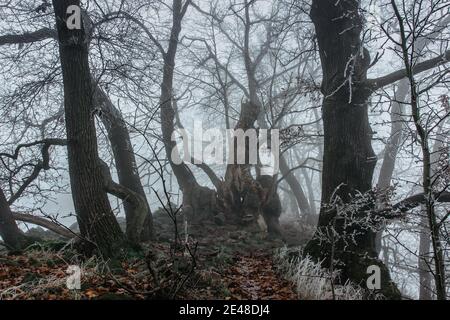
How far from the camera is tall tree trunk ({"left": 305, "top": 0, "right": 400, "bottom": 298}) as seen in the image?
238 inches

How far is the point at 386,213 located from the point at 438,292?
49.7 inches

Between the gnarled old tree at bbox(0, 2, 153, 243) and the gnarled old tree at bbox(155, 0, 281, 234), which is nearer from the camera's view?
the gnarled old tree at bbox(0, 2, 153, 243)

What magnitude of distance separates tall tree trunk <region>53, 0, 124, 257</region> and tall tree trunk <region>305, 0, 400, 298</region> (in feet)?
10.1

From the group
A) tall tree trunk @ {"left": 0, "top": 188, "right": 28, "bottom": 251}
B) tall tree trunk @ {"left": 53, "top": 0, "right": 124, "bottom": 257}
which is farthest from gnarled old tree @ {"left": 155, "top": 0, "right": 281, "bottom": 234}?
tall tree trunk @ {"left": 53, "top": 0, "right": 124, "bottom": 257}

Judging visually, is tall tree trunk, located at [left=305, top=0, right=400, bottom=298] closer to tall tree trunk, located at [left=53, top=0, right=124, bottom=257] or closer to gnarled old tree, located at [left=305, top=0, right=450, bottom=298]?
gnarled old tree, located at [left=305, top=0, right=450, bottom=298]

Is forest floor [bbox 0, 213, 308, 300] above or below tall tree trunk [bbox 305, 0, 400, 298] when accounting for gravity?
below

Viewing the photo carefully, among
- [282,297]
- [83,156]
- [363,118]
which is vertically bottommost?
[282,297]

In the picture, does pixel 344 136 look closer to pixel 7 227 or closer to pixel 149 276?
pixel 149 276

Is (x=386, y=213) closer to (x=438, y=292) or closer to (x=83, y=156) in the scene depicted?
(x=438, y=292)

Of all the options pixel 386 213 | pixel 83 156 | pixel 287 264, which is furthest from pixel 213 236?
pixel 386 213

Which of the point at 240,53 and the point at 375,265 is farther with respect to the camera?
the point at 240,53

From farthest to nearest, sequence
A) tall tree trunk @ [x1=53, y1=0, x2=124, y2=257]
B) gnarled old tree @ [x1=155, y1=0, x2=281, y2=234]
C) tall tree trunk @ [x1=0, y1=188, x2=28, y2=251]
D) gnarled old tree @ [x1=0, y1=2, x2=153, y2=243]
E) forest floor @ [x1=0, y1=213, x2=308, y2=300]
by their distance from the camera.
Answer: gnarled old tree @ [x1=155, y1=0, x2=281, y2=234]
tall tree trunk @ [x1=0, y1=188, x2=28, y2=251]
gnarled old tree @ [x1=0, y1=2, x2=153, y2=243]
tall tree trunk @ [x1=53, y1=0, x2=124, y2=257]
forest floor @ [x1=0, y1=213, x2=308, y2=300]

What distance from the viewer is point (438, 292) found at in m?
3.86

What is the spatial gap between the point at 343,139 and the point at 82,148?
151 inches
